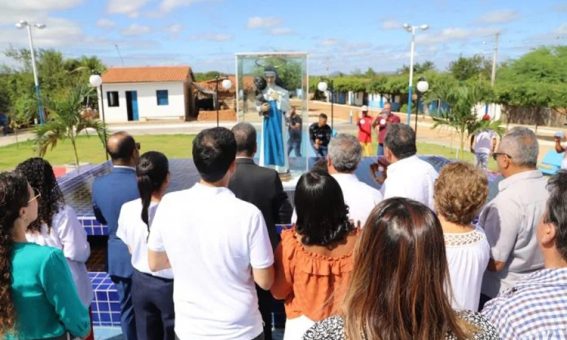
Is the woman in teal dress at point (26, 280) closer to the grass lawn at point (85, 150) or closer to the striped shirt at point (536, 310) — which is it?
the striped shirt at point (536, 310)

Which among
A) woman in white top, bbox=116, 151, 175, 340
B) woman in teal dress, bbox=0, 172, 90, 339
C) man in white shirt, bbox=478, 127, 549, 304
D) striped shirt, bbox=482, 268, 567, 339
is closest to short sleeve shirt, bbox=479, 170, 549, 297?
man in white shirt, bbox=478, 127, 549, 304

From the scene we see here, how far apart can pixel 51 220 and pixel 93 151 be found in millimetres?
14051

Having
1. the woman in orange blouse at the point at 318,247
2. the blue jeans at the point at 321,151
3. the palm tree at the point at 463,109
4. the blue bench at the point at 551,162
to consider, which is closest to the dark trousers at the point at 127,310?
the woman in orange blouse at the point at 318,247

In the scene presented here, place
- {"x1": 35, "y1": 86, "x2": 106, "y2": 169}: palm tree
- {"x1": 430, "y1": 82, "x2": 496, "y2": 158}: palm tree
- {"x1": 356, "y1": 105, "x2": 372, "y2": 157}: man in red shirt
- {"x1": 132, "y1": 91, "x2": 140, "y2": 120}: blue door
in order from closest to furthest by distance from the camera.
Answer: {"x1": 35, "y1": 86, "x2": 106, "y2": 169}: palm tree < {"x1": 430, "y1": 82, "x2": 496, "y2": 158}: palm tree < {"x1": 356, "y1": 105, "x2": 372, "y2": 157}: man in red shirt < {"x1": 132, "y1": 91, "x2": 140, "y2": 120}: blue door

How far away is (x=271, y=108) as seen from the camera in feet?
22.2

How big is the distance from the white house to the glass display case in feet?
78.6

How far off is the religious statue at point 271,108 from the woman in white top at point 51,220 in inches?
182

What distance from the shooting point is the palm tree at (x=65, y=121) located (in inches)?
336

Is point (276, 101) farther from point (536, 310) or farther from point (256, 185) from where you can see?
point (536, 310)

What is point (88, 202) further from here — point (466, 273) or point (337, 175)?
point (466, 273)

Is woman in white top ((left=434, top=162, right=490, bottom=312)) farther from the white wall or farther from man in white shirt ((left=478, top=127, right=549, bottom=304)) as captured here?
the white wall

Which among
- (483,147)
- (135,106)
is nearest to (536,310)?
(483,147)

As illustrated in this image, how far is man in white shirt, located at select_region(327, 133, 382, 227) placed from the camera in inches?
96.5

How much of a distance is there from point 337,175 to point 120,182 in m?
1.36
